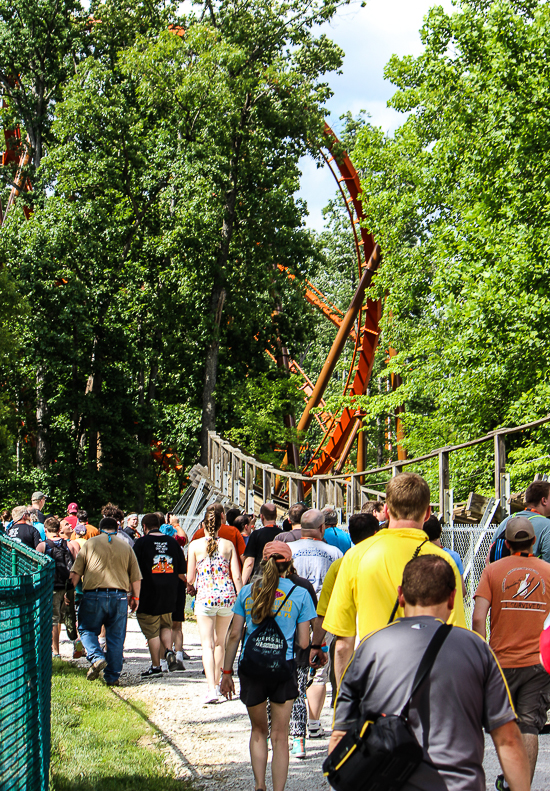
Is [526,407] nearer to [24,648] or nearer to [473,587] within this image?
[473,587]

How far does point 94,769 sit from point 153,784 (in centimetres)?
50

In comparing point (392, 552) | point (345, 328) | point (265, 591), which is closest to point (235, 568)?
point (265, 591)

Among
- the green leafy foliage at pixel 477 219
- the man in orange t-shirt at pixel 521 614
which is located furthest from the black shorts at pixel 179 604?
the green leafy foliage at pixel 477 219

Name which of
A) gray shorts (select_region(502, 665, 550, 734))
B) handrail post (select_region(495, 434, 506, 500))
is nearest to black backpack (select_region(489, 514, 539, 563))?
gray shorts (select_region(502, 665, 550, 734))

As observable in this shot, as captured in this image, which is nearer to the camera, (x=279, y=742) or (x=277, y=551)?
(x=279, y=742)

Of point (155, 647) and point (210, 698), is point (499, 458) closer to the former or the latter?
point (210, 698)

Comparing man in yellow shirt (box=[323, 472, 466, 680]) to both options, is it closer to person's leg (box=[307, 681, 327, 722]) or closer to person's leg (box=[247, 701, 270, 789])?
person's leg (box=[247, 701, 270, 789])

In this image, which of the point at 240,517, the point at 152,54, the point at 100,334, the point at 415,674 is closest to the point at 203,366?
the point at 100,334

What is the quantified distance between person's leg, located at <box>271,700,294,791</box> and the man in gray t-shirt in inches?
87.2

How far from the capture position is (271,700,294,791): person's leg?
4656 mm

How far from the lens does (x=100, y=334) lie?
29.3 meters

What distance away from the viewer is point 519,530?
181 inches

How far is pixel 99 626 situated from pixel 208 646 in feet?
4.78

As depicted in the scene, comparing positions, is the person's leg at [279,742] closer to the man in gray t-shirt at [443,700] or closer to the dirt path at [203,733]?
the dirt path at [203,733]
